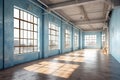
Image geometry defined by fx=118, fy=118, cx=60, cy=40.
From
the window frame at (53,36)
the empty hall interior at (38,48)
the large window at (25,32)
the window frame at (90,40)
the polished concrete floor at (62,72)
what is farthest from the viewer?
the window frame at (90,40)

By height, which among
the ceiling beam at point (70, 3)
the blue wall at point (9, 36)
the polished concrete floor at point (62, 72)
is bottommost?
the polished concrete floor at point (62, 72)

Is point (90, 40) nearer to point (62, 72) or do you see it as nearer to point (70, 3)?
point (70, 3)

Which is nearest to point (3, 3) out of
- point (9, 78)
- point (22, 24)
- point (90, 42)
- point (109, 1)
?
point (22, 24)

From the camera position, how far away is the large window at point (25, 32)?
6.19 metres

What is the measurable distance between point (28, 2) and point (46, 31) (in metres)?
2.67

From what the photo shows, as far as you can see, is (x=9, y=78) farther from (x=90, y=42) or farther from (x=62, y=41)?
(x=90, y=42)

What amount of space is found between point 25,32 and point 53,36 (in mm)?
3939

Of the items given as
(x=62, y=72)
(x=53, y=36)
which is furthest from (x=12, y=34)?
(x=53, y=36)

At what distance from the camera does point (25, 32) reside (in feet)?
22.9

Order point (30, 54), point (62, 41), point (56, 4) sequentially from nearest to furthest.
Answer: point (30, 54)
point (56, 4)
point (62, 41)

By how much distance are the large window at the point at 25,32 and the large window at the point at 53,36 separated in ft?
7.00

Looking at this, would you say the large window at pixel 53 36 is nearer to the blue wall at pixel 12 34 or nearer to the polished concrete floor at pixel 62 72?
the blue wall at pixel 12 34

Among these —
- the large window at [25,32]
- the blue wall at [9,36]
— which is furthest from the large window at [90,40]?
the blue wall at [9,36]

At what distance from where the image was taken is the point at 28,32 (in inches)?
288
